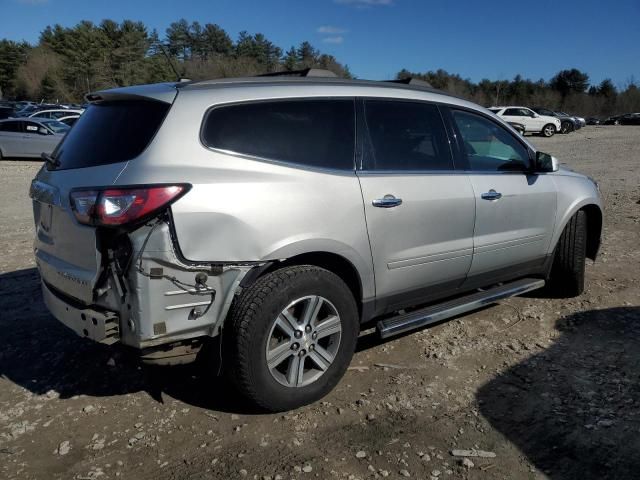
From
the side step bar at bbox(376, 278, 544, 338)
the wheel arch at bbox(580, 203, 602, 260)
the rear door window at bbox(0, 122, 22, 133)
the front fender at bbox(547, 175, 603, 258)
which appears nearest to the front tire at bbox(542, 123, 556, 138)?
the rear door window at bbox(0, 122, 22, 133)

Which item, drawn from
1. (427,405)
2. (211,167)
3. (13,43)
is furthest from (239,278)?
(13,43)

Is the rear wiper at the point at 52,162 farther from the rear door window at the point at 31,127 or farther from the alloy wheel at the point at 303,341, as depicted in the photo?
the rear door window at the point at 31,127

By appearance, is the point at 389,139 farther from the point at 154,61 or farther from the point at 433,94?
the point at 154,61

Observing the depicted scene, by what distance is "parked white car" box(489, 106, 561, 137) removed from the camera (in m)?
33.8

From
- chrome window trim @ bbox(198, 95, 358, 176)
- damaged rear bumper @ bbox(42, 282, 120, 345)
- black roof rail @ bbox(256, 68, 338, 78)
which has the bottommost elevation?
damaged rear bumper @ bbox(42, 282, 120, 345)

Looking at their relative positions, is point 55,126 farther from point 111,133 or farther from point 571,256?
point 571,256

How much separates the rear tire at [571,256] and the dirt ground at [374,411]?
0.94ft

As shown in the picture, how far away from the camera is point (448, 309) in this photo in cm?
388

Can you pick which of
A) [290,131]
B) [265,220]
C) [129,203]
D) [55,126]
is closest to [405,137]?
[290,131]

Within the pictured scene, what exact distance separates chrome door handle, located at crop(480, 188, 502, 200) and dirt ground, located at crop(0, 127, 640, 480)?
1.10m

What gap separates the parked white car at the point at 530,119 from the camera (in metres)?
33.8

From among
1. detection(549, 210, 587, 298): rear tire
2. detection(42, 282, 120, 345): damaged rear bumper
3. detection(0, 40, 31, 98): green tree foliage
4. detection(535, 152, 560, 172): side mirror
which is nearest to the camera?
detection(42, 282, 120, 345): damaged rear bumper

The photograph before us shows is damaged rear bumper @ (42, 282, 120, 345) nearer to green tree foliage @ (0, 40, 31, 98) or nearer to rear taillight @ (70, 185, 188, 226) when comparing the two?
rear taillight @ (70, 185, 188, 226)

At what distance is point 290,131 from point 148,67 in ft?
261
